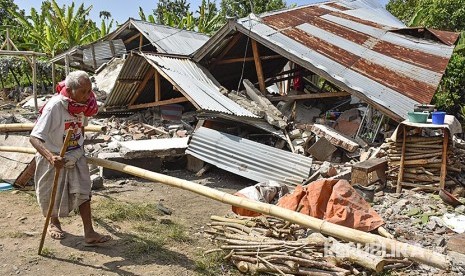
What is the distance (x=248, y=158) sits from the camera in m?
7.88

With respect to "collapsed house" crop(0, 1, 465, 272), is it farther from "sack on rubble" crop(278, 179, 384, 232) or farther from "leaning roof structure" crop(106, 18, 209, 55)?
"leaning roof structure" crop(106, 18, 209, 55)

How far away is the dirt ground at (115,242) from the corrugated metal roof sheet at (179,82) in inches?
110

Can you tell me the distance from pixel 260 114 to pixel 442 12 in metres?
13.8

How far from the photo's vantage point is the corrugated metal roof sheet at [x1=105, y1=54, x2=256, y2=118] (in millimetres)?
8609

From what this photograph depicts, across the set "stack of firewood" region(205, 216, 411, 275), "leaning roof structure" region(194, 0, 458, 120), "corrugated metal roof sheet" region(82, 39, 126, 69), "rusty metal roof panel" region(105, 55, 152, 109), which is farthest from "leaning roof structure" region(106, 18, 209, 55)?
"stack of firewood" region(205, 216, 411, 275)

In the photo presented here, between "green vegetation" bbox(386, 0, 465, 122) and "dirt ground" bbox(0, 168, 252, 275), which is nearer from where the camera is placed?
"dirt ground" bbox(0, 168, 252, 275)

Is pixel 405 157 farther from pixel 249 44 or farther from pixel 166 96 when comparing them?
pixel 166 96

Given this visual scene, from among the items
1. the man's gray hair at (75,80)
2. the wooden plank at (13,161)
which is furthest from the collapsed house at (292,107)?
the man's gray hair at (75,80)

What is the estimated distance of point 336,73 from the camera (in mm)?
8758

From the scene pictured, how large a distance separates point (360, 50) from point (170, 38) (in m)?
7.57

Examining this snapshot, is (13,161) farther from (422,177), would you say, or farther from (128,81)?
(422,177)

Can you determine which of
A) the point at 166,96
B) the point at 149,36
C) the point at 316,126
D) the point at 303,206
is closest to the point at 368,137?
the point at 316,126

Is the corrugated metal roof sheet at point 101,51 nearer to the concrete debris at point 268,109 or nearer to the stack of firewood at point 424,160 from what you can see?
the concrete debris at point 268,109

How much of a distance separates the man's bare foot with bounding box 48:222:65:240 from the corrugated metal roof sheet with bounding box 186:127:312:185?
3.93 m
